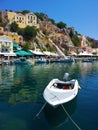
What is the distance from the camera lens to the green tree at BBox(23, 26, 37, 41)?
137625 millimetres

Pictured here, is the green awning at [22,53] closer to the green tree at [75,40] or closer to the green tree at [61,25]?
the green tree at [75,40]

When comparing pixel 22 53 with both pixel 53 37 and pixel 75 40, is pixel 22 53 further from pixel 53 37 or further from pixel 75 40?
pixel 75 40

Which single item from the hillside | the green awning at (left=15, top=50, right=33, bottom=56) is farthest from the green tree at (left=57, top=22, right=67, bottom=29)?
the green awning at (left=15, top=50, right=33, bottom=56)

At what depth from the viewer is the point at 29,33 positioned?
137 metres

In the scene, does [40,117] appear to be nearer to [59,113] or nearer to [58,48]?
[59,113]

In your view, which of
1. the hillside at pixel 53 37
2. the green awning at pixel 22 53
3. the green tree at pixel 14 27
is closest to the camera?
the green awning at pixel 22 53

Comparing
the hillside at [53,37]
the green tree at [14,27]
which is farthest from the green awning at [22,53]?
the green tree at [14,27]

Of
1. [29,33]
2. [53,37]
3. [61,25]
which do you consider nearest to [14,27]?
[29,33]

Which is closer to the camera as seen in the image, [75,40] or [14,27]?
[14,27]

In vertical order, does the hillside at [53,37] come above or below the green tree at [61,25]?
below

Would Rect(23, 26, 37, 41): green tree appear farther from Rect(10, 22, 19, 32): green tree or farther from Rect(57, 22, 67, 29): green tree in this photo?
Rect(57, 22, 67, 29): green tree

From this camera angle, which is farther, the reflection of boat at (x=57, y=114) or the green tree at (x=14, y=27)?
the green tree at (x=14, y=27)

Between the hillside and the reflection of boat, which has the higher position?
the hillside

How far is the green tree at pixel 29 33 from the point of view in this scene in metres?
138
